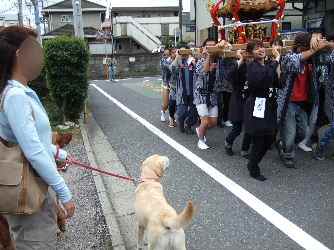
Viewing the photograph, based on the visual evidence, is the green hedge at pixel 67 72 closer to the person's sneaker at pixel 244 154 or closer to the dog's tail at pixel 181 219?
the person's sneaker at pixel 244 154

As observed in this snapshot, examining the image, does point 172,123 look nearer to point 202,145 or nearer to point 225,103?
point 225,103

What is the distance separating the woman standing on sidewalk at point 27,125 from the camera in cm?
212

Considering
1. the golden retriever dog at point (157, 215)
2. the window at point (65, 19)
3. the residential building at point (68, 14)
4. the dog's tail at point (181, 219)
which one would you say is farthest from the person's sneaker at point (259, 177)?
the window at point (65, 19)

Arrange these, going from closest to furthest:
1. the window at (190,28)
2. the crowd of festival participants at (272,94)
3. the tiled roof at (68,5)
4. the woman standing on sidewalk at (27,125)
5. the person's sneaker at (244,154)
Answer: the woman standing on sidewalk at (27,125)
the crowd of festival participants at (272,94)
the person's sneaker at (244,154)
the window at (190,28)
the tiled roof at (68,5)

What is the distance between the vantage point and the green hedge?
9.45 metres

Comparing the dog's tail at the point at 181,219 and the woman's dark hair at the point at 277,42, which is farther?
the woman's dark hair at the point at 277,42

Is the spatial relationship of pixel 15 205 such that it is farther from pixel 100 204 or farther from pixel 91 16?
pixel 91 16

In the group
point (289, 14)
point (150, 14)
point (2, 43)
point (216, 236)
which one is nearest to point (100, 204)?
point (216, 236)

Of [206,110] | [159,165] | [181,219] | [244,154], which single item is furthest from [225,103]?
[181,219]

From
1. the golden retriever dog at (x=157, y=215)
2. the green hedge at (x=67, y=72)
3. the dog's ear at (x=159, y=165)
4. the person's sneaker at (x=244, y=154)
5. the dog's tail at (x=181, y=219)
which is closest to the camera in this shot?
the dog's tail at (x=181, y=219)

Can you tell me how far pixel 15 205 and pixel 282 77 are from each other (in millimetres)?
4477

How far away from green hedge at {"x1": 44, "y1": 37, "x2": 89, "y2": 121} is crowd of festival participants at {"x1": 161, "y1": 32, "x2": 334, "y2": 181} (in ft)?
8.87

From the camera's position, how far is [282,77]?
5859 millimetres

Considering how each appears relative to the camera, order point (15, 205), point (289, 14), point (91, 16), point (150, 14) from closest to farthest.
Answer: point (15, 205) → point (289, 14) → point (91, 16) → point (150, 14)
